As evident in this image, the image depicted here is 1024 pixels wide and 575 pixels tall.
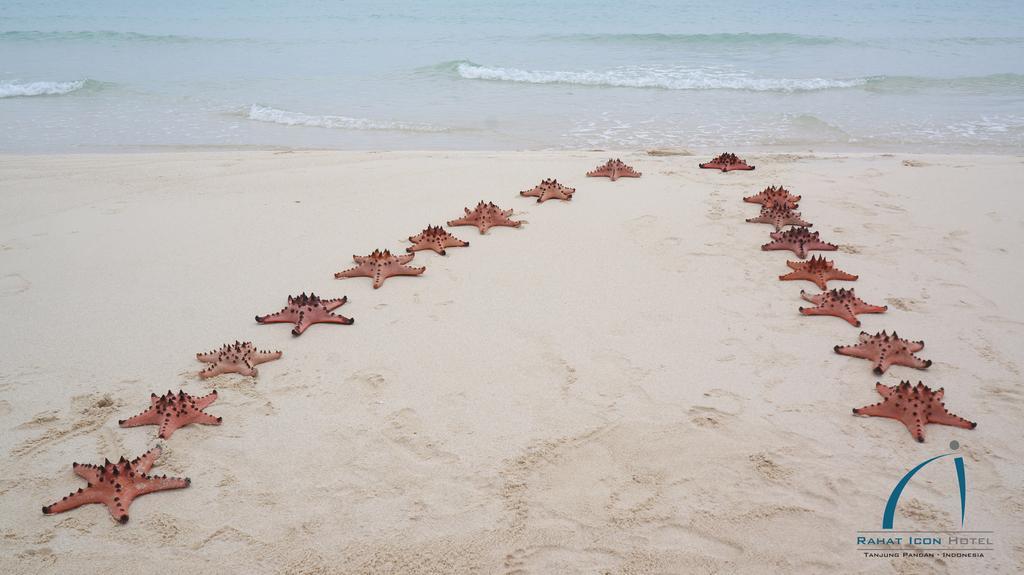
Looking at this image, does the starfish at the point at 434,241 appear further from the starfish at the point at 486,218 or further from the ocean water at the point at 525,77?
the ocean water at the point at 525,77

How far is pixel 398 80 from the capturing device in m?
19.3

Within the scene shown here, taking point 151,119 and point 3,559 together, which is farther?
point 151,119

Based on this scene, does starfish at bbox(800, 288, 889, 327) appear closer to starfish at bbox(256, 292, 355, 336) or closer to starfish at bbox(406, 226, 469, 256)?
starfish at bbox(406, 226, 469, 256)

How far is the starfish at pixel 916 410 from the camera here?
4.36 m

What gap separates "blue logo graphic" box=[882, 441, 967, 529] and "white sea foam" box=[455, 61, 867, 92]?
15504 millimetres

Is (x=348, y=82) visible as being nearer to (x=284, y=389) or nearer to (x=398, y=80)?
(x=398, y=80)

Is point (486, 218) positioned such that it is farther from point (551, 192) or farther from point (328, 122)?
point (328, 122)

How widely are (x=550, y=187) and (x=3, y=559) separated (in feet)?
21.8

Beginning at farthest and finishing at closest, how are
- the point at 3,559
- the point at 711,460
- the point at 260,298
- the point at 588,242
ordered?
1. the point at 588,242
2. the point at 260,298
3. the point at 711,460
4. the point at 3,559

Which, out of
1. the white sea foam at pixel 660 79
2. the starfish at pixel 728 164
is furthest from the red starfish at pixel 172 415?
the white sea foam at pixel 660 79

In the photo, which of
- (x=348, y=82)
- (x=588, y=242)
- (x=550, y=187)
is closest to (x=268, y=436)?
(x=588, y=242)

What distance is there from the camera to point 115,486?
381cm

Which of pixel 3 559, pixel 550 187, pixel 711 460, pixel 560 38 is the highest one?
pixel 560 38

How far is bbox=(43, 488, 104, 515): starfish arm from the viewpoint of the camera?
12.4 feet
